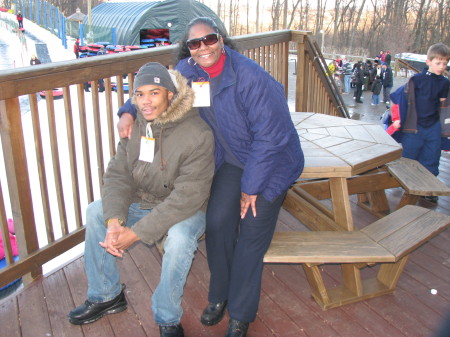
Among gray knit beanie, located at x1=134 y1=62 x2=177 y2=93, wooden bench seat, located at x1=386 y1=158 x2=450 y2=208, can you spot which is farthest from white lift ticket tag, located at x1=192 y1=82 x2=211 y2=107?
wooden bench seat, located at x1=386 y1=158 x2=450 y2=208

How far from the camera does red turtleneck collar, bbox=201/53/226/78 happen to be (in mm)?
2234

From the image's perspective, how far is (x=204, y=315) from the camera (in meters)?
2.37

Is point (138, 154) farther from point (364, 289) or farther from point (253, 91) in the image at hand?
point (364, 289)

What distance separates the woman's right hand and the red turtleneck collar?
491mm

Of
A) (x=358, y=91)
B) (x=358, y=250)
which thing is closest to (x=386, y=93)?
(x=358, y=91)

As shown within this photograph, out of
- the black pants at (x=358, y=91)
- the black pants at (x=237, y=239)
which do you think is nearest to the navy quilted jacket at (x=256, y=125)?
the black pants at (x=237, y=239)

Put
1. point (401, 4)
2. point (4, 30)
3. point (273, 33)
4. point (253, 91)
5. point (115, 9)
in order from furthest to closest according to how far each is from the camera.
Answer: point (401, 4), point (4, 30), point (115, 9), point (273, 33), point (253, 91)

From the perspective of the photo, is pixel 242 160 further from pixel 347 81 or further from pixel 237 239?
pixel 347 81

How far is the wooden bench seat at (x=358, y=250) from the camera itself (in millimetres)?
2246

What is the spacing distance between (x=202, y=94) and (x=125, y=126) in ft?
1.47

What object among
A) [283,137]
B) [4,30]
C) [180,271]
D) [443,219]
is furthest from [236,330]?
[4,30]

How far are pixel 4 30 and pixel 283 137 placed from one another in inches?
1574

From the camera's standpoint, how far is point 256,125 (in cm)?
210

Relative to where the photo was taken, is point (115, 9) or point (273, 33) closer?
point (273, 33)
